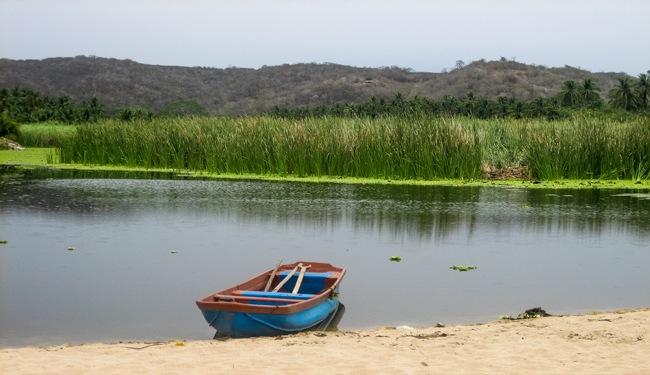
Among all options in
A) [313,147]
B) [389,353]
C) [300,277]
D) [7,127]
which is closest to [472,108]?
[7,127]

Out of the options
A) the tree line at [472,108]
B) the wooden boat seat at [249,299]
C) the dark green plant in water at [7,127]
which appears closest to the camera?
the wooden boat seat at [249,299]

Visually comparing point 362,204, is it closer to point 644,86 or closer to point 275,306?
point 275,306

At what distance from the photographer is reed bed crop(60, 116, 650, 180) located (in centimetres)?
2762

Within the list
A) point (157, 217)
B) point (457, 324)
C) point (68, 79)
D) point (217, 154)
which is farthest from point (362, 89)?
point (457, 324)

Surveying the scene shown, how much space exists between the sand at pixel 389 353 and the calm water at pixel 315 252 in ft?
2.51

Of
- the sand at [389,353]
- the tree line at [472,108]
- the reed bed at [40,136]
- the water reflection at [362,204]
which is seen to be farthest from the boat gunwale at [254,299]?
the tree line at [472,108]

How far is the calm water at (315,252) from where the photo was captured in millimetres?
10281

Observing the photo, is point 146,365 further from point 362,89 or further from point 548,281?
point 362,89

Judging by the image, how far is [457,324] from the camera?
9.79 metres

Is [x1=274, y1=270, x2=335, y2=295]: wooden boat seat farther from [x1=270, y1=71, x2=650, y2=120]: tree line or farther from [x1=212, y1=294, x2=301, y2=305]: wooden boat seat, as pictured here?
[x1=270, y1=71, x2=650, y2=120]: tree line

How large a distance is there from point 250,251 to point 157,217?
504 cm

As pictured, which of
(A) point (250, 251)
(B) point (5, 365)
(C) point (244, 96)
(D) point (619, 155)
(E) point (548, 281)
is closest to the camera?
(B) point (5, 365)

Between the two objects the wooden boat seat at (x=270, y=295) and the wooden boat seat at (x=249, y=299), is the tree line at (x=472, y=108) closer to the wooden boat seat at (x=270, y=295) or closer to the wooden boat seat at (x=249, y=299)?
the wooden boat seat at (x=270, y=295)

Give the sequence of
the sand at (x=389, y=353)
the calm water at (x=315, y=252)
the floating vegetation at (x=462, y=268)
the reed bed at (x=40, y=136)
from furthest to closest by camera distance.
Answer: the reed bed at (x=40, y=136) < the floating vegetation at (x=462, y=268) < the calm water at (x=315, y=252) < the sand at (x=389, y=353)
